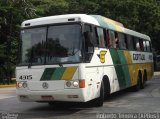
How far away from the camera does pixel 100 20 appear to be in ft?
51.5

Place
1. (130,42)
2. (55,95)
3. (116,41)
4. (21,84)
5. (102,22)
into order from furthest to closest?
(130,42), (116,41), (102,22), (21,84), (55,95)

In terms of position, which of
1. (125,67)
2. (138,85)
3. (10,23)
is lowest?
(138,85)

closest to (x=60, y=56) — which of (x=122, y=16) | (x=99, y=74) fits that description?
(x=99, y=74)

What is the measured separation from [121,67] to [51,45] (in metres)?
5.18

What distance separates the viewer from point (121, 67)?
17.7 meters

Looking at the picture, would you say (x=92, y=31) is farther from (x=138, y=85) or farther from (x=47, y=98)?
(x=138, y=85)

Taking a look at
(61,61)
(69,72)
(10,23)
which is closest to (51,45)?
(61,61)

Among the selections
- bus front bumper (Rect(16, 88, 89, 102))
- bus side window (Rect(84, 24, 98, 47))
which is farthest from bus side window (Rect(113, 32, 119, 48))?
bus front bumper (Rect(16, 88, 89, 102))

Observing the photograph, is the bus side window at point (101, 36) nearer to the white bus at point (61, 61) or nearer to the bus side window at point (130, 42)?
the white bus at point (61, 61)


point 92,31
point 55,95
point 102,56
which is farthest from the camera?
point 102,56

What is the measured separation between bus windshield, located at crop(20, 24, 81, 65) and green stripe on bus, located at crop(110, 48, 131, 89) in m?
3.46

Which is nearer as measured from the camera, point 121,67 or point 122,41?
point 121,67

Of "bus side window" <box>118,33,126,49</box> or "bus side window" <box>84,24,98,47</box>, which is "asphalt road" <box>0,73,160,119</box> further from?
"bus side window" <box>118,33,126,49</box>

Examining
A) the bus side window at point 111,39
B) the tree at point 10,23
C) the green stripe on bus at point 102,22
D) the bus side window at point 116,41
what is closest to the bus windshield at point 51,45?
the green stripe on bus at point 102,22
